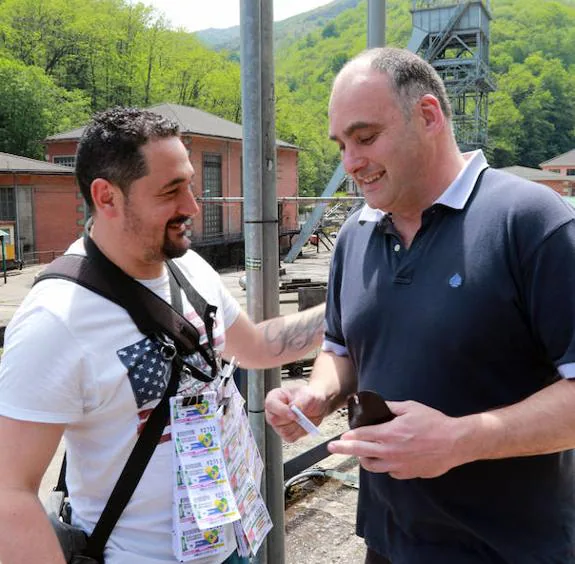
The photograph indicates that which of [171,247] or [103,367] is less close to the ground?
[171,247]

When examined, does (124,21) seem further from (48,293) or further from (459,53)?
(48,293)

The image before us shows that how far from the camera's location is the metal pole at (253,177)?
289 cm

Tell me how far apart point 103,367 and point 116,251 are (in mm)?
433

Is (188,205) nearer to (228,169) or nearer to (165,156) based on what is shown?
(165,156)

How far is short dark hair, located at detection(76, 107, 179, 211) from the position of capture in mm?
2180

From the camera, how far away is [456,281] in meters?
1.82

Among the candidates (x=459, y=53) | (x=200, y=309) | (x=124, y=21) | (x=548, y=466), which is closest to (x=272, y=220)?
(x=200, y=309)

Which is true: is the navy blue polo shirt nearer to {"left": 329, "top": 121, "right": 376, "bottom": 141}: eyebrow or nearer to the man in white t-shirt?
{"left": 329, "top": 121, "right": 376, "bottom": 141}: eyebrow

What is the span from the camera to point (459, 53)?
168 feet

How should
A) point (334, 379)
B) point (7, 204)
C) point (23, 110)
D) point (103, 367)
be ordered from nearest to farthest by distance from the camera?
point (103, 367), point (334, 379), point (7, 204), point (23, 110)

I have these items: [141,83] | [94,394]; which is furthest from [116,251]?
[141,83]

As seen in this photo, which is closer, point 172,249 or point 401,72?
point 401,72

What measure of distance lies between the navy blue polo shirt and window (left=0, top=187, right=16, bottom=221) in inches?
1267

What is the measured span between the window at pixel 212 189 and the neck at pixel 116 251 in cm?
3841
